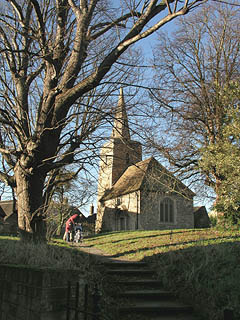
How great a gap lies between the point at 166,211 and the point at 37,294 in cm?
2648

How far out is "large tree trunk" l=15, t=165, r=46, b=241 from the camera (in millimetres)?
6938

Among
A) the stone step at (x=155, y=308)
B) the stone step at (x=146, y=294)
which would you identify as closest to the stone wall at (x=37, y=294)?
the stone step at (x=155, y=308)

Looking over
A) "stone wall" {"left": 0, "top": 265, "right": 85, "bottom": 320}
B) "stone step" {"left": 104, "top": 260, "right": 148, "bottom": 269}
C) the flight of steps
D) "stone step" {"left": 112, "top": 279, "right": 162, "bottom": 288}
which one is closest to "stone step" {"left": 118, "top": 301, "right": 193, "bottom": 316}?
the flight of steps

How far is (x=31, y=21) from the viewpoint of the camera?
8977mm

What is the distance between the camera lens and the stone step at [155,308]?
4996 mm

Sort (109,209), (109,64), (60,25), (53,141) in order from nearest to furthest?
(109,64) → (53,141) → (60,25) → (109,209)

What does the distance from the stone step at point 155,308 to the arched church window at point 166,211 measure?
23.8 meters

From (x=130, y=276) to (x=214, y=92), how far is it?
42.4 ft

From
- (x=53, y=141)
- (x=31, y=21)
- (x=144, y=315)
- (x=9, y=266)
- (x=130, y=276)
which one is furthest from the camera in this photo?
(x=31, y=21)

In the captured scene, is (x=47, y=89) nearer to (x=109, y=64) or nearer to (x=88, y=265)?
(x=109, y=64)

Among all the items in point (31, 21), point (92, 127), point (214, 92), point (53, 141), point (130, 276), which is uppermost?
point (214, 92)

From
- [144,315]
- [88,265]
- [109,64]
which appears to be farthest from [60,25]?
[144,315]

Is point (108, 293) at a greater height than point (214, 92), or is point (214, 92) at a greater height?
point (214, 92)

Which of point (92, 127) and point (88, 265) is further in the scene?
point (92, 127)
